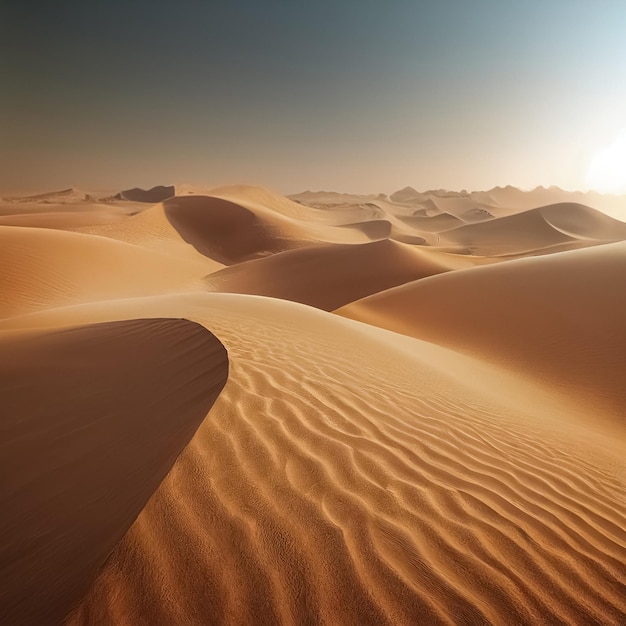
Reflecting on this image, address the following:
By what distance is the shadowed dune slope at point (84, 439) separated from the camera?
1916 mm

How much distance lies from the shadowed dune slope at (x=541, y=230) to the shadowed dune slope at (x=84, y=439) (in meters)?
42.7

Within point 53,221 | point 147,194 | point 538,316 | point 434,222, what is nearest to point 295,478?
point 538,316

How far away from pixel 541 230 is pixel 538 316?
4527 centimetres

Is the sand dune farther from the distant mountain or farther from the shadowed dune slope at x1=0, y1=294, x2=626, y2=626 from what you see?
the shadowed dune slope at x1=0, y1=294, x2=626, y2=626

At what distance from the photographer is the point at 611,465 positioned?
Answer: 3514mm

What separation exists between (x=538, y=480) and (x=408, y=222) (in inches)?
2730

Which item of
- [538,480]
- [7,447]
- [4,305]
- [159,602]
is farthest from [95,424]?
[4,305]

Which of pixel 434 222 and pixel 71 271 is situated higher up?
pixel 71 271

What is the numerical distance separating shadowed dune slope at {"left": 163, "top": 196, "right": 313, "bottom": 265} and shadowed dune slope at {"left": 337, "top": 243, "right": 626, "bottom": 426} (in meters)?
21.0

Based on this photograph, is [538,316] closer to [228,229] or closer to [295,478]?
[295,478]

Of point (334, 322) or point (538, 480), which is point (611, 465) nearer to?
point (538, 480)

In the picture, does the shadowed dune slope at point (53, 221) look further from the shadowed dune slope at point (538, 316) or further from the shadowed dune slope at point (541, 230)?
the shadowed dune slope at point (541, 230)

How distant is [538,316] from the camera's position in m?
9.51

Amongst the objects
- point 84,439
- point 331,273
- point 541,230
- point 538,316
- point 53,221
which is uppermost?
point 84,439
